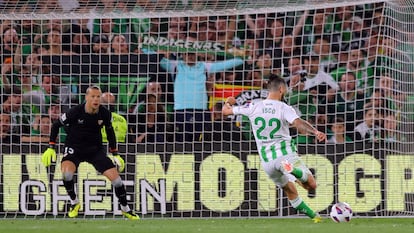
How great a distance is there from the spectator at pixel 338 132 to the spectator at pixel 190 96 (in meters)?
1.97

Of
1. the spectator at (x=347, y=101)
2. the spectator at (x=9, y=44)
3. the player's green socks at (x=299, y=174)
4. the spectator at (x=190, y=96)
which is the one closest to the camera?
the player's green socks at (x=299, y=174)

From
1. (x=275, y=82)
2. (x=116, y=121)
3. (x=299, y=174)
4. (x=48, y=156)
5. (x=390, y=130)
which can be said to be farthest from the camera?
(x=116, y=121)

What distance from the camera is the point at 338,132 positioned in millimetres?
16031

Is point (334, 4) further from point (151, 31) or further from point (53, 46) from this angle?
point (53, 46)

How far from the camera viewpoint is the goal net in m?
15.6

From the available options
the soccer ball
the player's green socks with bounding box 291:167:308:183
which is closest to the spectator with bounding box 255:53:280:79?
the player's green socks with bounding box 291:167:308:183

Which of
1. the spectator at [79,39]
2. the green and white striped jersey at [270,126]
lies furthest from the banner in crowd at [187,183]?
the green and white striped jersey at [270,126]

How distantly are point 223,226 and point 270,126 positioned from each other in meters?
1.49

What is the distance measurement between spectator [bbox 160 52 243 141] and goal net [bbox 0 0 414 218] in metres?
0.02

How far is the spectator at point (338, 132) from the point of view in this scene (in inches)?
625

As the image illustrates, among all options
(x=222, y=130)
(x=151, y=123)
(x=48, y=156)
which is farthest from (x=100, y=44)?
(x=48, y=156)

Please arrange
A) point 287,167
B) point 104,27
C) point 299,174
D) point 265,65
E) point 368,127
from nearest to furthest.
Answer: point 287,167, point 299,174, point 368,127, point 265,65, point 104,27

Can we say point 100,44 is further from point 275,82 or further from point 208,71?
point 275,82

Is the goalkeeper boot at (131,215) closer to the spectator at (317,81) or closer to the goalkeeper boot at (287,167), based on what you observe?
the goalkeeper boot at (287,167)
